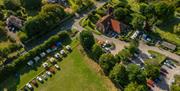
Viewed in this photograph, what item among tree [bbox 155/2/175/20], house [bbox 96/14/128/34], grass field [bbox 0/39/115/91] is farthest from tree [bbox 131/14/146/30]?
grass field [bbox 0/39/115/91]

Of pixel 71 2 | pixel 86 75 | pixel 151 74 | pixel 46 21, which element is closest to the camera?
pixel 151 74

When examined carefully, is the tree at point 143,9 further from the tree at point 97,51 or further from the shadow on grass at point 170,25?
the tree at point 97,51

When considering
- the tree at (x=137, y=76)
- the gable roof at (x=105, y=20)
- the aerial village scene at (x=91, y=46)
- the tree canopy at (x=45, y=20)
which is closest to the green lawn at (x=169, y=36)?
the aerial village scene at (x=91, y=46)

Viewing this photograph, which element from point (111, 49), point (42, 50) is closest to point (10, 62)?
point (42, 50)

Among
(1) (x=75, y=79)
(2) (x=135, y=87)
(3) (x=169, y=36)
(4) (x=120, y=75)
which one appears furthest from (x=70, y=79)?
(3) (x=169, y=36)

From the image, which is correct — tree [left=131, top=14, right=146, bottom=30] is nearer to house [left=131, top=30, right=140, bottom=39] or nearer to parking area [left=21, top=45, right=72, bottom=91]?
house [left=131, top=30, right=140, bottom=39]

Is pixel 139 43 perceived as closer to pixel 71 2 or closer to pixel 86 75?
pixel 86 75

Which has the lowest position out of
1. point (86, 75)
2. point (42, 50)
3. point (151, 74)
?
point (151, 74)
